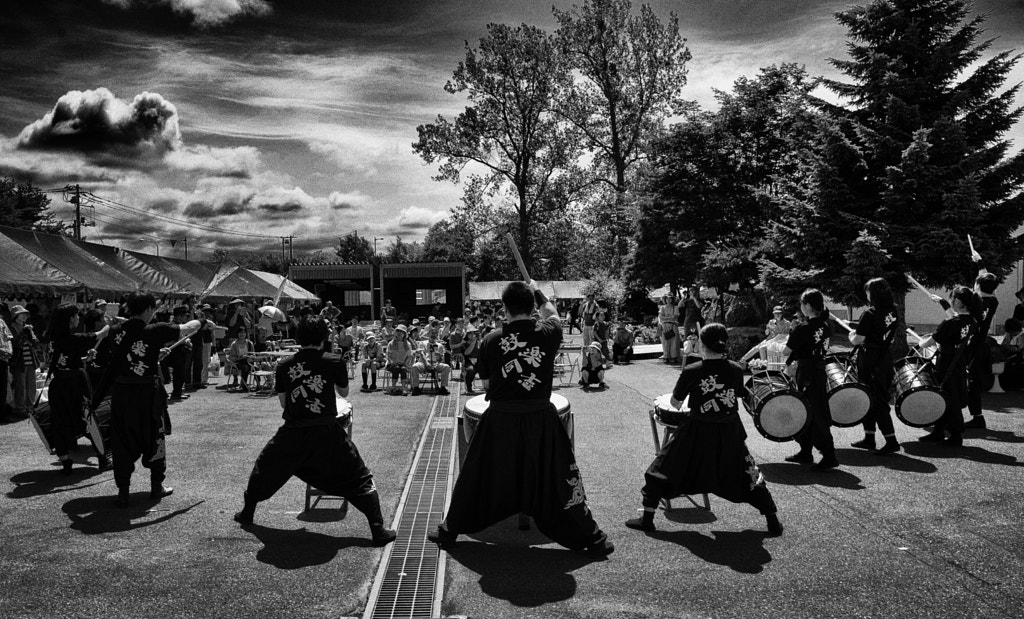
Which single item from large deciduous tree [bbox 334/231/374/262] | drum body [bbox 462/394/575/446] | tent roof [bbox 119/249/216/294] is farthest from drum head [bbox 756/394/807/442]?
large deciduous tree [bbox 334/231/374/262]

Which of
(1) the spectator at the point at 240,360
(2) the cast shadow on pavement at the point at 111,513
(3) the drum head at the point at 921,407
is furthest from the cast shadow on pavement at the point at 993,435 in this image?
(1) the spectator at the point at 240,360

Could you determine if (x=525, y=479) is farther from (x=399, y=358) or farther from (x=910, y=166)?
(x=910, y=166)

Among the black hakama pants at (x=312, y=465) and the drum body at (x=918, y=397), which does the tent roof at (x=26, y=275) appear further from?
the drum body at (x=918, y=397)

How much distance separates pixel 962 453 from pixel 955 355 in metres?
1.13

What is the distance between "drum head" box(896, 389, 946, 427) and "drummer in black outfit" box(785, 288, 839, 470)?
1213 mm

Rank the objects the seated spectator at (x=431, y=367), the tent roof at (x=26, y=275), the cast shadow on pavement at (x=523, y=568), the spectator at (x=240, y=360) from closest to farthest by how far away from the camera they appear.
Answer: the cast shadow on pavement at (x=523, y=568)
the seated spectator at (x=431, y=367)
the spectator at (x=240, y=360)
the tent roof at (x=26, y=275)

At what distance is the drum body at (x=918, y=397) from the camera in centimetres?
730

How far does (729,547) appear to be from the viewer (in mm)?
4738

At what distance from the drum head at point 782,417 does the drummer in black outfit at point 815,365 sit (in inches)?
9.7

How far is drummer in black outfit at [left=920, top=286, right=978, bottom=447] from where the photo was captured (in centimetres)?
771

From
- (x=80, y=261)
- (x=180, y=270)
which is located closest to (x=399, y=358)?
(x=80, y=261)

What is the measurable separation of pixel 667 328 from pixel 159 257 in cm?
1865

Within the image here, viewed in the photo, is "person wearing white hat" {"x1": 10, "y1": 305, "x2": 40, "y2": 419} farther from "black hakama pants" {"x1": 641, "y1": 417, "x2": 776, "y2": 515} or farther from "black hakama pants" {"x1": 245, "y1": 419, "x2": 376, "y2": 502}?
"black hakama pants" {"x1": 641, "y1": 417, "x2": 776, "y2": 515}

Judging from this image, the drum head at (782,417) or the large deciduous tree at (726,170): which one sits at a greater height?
the large deciduous tree at (726,170)
